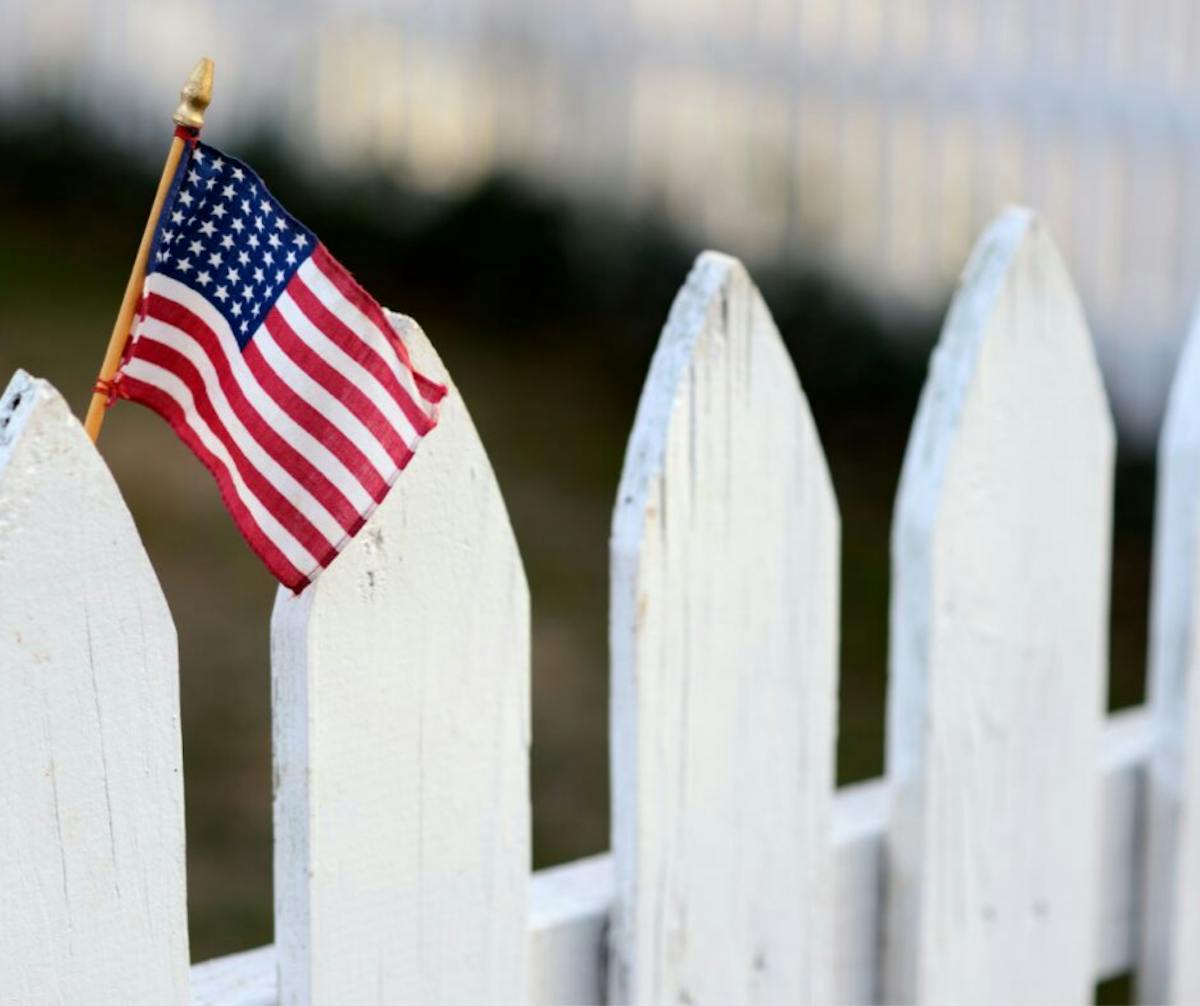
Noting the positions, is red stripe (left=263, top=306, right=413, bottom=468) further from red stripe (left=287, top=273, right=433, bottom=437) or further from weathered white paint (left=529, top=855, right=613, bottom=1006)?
weathered white paint (left=529, top=855, right=613, bottom=1006)

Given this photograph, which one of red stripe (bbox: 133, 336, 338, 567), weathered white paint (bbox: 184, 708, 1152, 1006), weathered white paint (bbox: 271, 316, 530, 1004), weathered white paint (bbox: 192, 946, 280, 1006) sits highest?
red stripe (bbox: 133, 336, 338, 567)

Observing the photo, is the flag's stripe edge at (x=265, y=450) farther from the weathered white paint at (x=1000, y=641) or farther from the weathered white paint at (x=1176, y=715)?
the weathered white paint at (x=1176, y=715)

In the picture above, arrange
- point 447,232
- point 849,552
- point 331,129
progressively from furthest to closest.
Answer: point 331,129
point 447,232
point 849,552

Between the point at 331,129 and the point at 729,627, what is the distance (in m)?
5.56

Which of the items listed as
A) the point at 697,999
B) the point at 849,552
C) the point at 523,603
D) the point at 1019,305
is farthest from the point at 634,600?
the point at 849,552

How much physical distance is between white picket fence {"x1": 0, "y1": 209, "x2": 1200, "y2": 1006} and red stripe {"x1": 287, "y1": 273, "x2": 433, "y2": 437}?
7cm

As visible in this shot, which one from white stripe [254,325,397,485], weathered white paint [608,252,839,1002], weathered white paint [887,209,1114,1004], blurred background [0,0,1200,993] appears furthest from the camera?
blurred background [0,0,1200,993]

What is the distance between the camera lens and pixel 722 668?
1642mm

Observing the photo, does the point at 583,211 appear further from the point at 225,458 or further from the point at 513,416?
the point at 225,458

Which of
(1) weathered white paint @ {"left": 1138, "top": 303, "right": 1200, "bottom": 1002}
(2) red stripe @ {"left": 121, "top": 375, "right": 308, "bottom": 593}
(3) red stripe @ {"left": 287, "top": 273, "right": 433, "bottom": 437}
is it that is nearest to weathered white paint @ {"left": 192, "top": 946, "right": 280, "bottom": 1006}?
(2) red stripe @ {"left": 121, "top": 375, "right": 308, "bottom": 593}

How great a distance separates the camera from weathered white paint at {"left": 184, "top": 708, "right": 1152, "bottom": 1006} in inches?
56.7

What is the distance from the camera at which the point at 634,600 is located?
1.54 meters

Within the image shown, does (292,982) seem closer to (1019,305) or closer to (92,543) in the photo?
(92,543)

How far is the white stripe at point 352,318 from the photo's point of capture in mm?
1210
